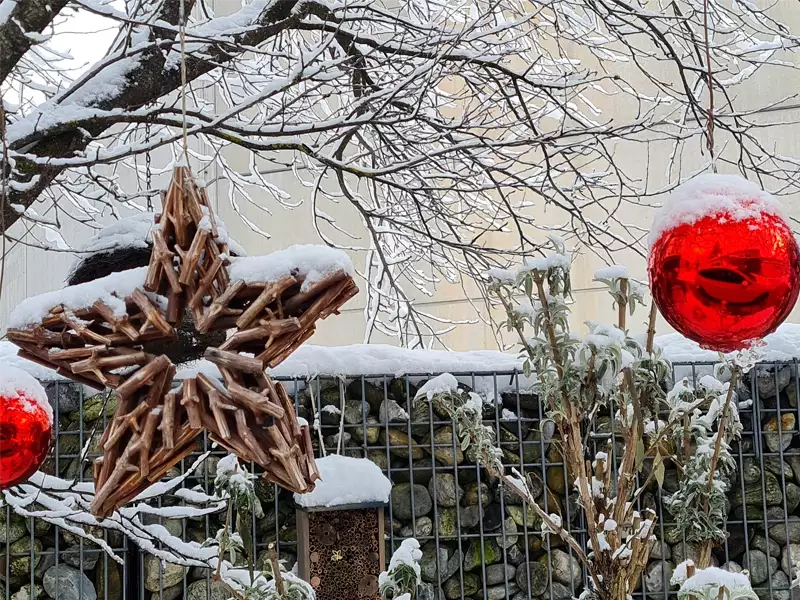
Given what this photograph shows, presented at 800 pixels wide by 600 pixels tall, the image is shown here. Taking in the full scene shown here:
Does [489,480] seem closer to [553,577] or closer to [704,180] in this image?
[553,577]

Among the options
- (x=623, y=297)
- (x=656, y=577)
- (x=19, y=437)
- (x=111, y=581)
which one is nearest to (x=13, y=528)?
(x=111, y=581)

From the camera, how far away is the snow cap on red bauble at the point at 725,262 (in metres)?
1.39

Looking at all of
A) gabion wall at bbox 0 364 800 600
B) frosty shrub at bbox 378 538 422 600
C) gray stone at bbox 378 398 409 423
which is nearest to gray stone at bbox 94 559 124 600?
gabion wall at bbox 0 364 800 600

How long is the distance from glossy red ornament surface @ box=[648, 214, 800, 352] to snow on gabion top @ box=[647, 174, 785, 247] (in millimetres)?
12

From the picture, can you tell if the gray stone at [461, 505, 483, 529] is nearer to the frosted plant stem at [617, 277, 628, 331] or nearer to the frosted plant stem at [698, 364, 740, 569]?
the frosted plant stem at [698, 364, 740, 569]

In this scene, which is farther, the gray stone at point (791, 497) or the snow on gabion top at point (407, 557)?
the gray stone at point (791, 497)

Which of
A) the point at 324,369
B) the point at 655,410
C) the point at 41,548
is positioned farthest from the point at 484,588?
the point at 655,410

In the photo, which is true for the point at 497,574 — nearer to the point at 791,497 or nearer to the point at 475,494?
the point at 475,494

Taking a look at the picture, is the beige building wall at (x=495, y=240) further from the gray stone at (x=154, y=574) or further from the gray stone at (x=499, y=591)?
the gray stone at (x=154, y=574)

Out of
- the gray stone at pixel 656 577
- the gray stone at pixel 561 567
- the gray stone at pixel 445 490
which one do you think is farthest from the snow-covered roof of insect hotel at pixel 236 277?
the gray stone at pixel 656 577

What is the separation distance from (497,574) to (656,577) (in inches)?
30.1

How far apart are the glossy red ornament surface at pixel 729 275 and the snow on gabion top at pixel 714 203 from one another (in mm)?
12

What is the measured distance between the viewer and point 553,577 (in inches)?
163

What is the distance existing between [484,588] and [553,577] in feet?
1.21
